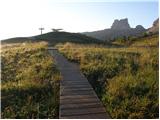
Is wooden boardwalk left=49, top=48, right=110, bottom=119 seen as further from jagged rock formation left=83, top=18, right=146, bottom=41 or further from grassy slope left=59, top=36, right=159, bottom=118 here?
jagged rock formation left=83, top=18, right=146, bottom=41

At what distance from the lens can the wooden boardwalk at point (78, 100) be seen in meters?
8.31

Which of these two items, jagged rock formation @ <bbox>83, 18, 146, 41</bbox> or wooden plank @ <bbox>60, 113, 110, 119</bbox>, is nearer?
wooden plank @ <bbox>60, 113, 110, 119</bbox>

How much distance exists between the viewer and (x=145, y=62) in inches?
567

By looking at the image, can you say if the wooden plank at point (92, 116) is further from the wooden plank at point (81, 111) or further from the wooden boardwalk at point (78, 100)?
the wooden plank at point (81, 111)

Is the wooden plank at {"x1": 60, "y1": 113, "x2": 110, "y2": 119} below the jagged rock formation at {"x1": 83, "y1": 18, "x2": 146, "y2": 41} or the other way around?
below

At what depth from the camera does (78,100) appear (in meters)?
9.45

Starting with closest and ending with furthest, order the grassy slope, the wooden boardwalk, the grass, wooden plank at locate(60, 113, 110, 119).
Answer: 1. wooden plank at locate(60, 113, 110, 119)
2. the wooden boardwalk
3. the grassy slope
4. the grass

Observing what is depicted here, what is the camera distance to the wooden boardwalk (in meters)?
8.31

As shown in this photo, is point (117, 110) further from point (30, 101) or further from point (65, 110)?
point (30, 101)

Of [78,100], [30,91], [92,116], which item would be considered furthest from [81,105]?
[30,91]

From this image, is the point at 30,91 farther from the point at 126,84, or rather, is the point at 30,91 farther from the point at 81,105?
the point at 126,84

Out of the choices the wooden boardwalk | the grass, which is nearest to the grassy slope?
the wooden boardwalk

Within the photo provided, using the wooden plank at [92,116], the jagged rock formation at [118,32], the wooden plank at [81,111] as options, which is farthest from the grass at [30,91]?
the jagged rock formation at [118,32]

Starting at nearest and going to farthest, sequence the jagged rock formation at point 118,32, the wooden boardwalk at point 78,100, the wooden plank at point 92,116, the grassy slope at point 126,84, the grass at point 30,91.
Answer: the wooden plank at point 92,116 → the wooden boardwalk at point 78,100 → the grassy slope at point 126,84 → the grass at point 30,91 → the jagged rock formation at point 118,32
